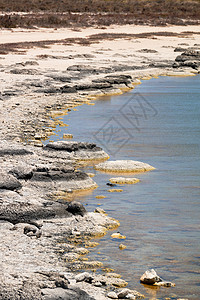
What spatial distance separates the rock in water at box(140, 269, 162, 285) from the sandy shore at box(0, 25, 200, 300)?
11.8 inches

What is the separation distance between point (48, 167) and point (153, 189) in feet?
5.90

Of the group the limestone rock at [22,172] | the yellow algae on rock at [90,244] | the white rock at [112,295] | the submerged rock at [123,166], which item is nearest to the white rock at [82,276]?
the white rock at [112,295]

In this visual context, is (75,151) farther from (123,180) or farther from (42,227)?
(42,227)

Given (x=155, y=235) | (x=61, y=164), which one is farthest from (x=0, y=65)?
(x=155, y=235)

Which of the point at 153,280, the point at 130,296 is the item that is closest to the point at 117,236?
the point at 153,280

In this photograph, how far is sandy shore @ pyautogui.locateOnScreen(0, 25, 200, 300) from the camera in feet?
20.0

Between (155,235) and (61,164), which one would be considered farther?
(61,164)

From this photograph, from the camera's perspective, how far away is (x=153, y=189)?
9.78 meters

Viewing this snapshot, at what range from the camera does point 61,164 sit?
35.4ft

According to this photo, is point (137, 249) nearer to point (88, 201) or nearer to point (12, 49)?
point (88, 201)

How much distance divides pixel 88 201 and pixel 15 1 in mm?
66412

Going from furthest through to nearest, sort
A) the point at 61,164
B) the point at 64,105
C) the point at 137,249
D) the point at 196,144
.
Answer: the point at 64,105, the point at 196,144, the point at 61,164, the point at 137,249

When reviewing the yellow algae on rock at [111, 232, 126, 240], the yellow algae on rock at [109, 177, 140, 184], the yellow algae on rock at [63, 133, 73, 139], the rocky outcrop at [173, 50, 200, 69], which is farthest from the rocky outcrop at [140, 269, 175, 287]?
the rocky outcrop at [173, 50, 200, 69]

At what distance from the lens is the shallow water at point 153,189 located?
677cm
